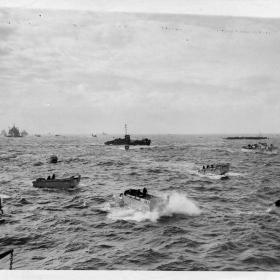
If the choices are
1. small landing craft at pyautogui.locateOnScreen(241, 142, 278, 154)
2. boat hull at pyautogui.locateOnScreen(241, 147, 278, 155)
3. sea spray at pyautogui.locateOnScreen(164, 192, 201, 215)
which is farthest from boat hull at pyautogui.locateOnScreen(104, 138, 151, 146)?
sea spray at pyautogui.locateOnScreen(164, 192, 201, 215)

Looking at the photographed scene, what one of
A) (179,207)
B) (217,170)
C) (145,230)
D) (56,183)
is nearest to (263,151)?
(217,170)

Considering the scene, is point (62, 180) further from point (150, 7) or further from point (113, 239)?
point (150, 7)

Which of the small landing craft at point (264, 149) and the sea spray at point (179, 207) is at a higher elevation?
the small landing craft at point (264, 149)

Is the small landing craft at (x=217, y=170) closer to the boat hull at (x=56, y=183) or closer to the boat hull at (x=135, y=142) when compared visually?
the boat hull at (x=56, y=183)

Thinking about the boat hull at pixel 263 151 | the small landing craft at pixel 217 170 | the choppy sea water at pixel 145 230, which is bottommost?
the choppy sea water at pixel 145 230

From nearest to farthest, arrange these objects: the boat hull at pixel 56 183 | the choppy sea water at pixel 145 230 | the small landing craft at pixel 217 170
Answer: the choppy sea water at pixel 145 230
the boat hull at pixel 56 183
the small landing craft at pixel 217 170

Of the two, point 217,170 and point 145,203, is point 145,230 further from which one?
point 217,170

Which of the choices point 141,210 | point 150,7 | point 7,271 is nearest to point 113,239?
point 141,210

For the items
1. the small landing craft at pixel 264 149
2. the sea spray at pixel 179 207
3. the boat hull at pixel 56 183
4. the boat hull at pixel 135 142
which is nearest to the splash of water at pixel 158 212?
the sea spray at pixel 179 207

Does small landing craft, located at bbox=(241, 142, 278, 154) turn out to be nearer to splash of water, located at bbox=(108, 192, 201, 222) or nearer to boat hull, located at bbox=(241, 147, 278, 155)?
boat hull, located at bbox=(241, 147, 278, 155)
